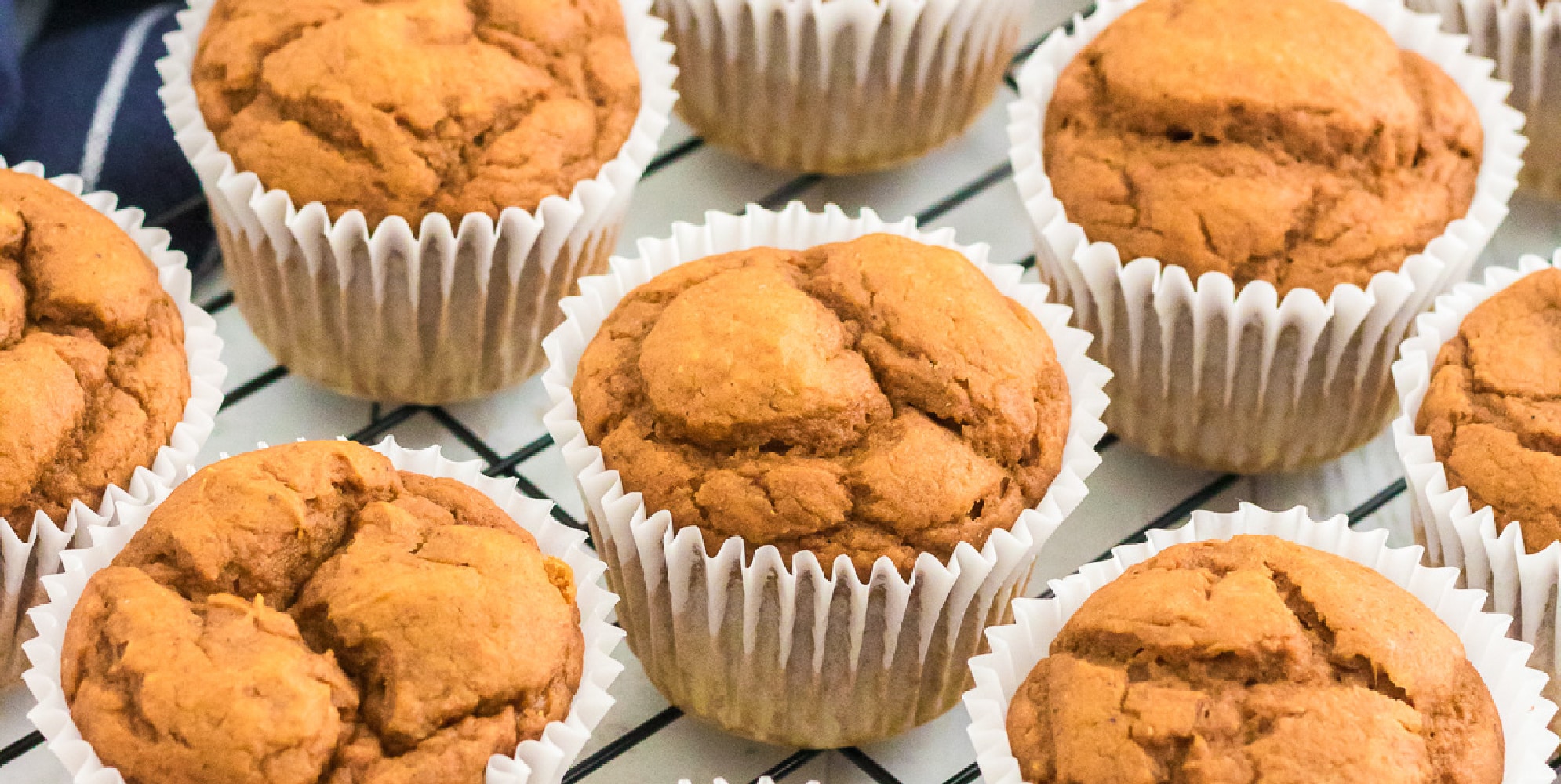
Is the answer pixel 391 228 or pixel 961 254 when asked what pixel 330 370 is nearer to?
pixel 391 228

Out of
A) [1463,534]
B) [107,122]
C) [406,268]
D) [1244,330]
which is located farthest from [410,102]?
[1463,534]

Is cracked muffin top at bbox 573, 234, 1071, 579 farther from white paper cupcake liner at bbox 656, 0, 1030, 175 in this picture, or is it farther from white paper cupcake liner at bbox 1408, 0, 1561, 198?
white paper cupcake liner at bbox 1408, 0, 1561, 198

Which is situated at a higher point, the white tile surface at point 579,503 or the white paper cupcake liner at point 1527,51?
the white paper cupcake liner at point 1527,51

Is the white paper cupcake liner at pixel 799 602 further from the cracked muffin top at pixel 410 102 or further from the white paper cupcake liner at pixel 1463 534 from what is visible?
the white paper cupcake liner at pixel 1463 534

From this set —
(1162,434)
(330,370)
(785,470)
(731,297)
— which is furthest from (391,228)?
(1162,434)

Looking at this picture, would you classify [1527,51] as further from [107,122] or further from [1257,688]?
[107,122]

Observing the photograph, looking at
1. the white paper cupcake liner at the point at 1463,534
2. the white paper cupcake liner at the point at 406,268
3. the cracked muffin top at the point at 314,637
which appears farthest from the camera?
the white paper cupcake liner at the point at 406,268

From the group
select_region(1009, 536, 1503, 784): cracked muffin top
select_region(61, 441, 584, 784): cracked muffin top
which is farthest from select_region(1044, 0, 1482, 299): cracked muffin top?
select_region(61, 441, 584, 784): cracked muffin top

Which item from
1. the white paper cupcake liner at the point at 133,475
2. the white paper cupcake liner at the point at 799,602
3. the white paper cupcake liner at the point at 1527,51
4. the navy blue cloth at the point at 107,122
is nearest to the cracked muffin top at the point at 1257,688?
the white paper cupcake liner at the point at 799,602
